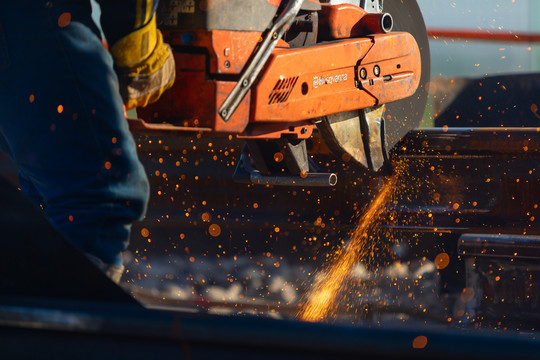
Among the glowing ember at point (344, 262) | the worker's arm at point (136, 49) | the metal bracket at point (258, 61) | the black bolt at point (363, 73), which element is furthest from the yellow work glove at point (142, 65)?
the glowing ember at point (344, 262)

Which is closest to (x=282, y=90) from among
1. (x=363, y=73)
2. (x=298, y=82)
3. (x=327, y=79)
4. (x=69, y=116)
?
(x=298, y=82)

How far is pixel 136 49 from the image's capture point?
5.31 ft

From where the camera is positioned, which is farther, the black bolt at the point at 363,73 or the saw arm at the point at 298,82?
the black bolt at the point at 363,73

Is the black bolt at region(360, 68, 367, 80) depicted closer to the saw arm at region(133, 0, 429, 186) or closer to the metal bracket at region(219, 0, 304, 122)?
the saw arm at region(133, 0, 429, 186)

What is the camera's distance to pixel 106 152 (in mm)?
1496

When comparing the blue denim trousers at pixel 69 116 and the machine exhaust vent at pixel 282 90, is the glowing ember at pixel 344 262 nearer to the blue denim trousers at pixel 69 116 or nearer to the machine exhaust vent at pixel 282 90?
the machine exhaust vent at pixel 282 90

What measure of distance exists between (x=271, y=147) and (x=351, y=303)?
0.66m

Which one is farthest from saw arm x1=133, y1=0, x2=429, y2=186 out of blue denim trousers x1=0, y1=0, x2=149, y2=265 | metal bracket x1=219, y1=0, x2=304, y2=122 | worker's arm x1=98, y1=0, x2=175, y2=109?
blue denim trousers x1=0, y1=0, x2=149, y2=265

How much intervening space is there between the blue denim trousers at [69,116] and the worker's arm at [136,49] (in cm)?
7

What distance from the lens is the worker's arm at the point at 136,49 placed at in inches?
60.8

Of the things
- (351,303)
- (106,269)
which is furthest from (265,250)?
(106,269)

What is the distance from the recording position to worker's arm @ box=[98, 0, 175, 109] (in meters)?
1.54

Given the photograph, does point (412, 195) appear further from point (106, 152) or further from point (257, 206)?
point (106, 152)

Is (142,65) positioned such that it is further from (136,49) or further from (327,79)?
(327,79)
